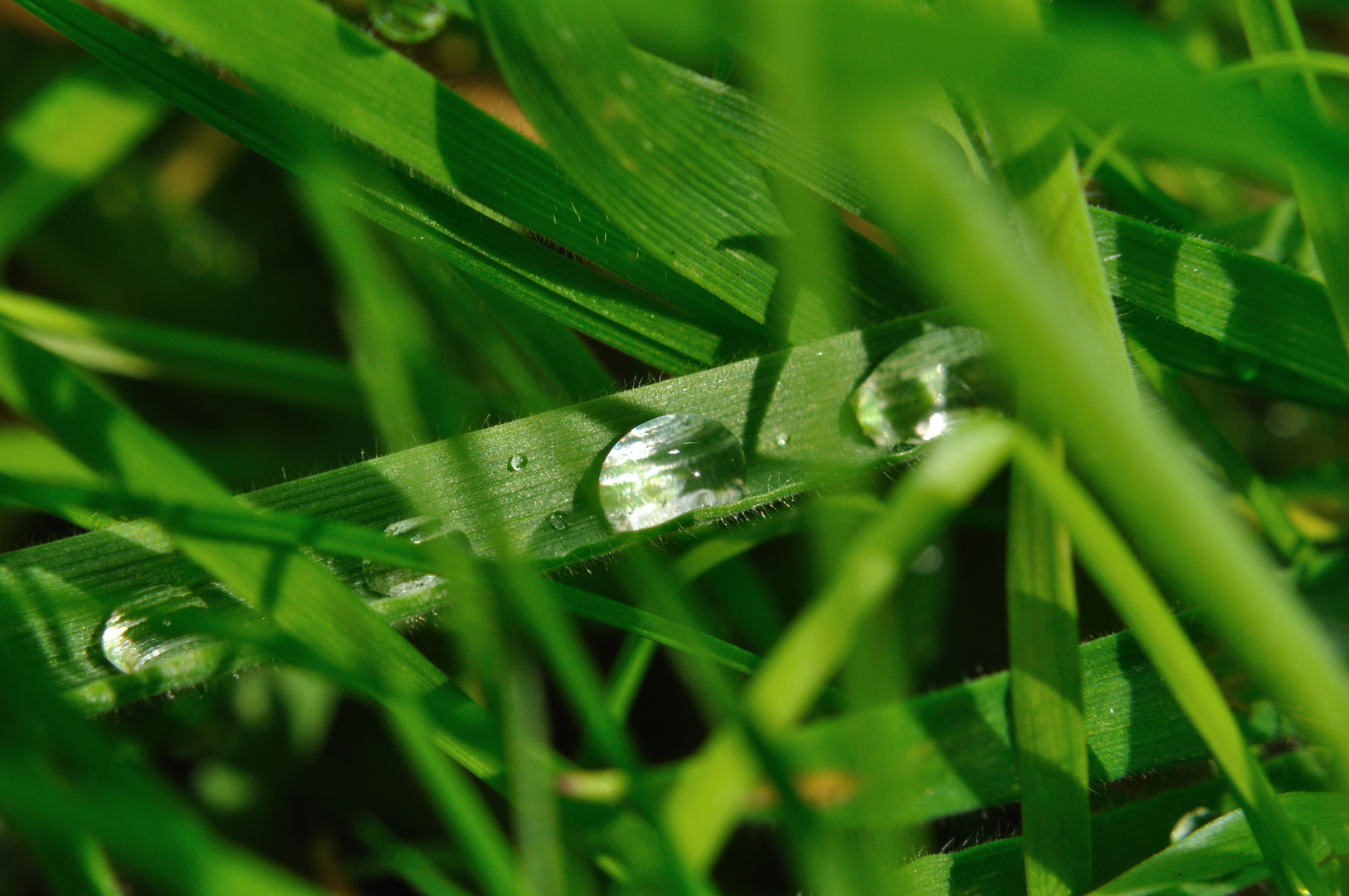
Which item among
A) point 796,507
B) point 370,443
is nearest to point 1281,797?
point 796,507

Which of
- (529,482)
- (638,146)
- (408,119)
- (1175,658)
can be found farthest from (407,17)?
(1175,658)

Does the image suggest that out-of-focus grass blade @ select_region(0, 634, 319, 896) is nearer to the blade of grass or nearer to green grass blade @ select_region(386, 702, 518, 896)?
green grass blade @ select_region(386, 702, 518, 896)

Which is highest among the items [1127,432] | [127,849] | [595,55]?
[595,55]

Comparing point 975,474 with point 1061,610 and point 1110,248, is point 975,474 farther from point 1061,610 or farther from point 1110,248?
point 1110,248

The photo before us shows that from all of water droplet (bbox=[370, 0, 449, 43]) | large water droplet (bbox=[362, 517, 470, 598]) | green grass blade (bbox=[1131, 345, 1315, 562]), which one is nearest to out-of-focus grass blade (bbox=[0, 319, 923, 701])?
large water droplet (bbox=[362, 517, 470, 598])

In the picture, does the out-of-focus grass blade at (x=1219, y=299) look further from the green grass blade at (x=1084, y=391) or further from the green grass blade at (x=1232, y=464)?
the green grass blade at (x=1084, y=391)

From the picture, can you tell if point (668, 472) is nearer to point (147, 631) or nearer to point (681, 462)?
point (681, 462)
